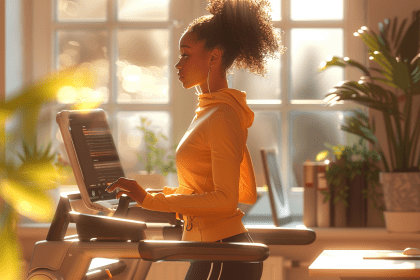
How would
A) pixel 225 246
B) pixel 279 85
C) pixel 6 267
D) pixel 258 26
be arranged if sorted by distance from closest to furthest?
pixel 6 267, pixel 225 246, pixel 258 26, pixel 279 85

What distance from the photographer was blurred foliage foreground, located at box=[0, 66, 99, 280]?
0.37 metres

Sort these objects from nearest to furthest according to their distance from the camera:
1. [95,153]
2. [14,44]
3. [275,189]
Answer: [95,153], [275,189], [14,44]

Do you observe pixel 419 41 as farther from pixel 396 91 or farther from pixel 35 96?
pixel 35 96

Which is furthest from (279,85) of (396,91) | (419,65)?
(419,65)

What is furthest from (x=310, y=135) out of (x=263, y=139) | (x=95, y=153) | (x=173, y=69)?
(x=95, y=153)

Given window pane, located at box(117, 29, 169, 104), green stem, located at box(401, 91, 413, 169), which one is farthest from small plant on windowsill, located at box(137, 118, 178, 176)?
green stem, located at box(401, 91, 413, 169)

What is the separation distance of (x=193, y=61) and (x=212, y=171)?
0.31m

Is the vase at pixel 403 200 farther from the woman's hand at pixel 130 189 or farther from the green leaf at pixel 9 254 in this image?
the green leaf at pixel 9 254

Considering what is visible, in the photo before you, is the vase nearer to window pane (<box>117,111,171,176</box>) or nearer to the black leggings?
window pane (<box>117,111,171,176</box>)

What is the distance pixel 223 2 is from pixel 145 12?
72.4 inches

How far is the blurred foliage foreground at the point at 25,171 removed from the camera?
37cm

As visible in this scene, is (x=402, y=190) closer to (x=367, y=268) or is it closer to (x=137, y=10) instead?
(x=367, y=268)

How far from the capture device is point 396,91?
262cm

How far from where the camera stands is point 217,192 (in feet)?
3.54
